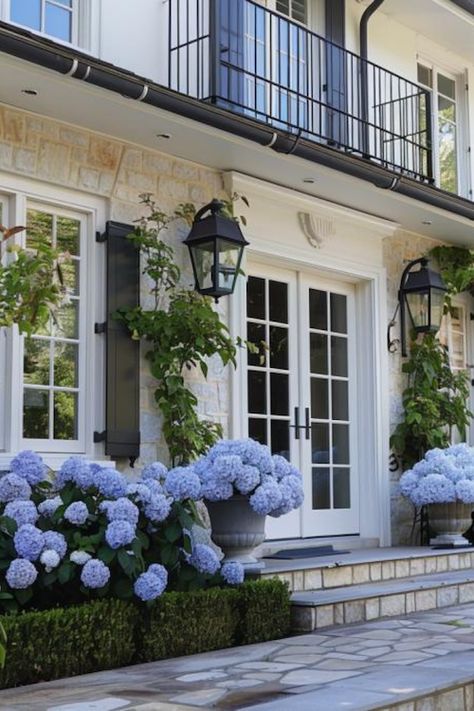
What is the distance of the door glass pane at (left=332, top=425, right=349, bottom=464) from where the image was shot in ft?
28.4

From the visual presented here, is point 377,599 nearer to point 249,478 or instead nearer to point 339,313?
point 249,478

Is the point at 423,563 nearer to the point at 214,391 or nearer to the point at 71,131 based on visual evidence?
the point at 214,391

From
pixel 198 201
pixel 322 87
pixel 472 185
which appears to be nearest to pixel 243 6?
pixel 322 87

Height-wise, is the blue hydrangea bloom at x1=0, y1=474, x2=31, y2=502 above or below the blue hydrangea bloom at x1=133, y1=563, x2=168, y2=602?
above

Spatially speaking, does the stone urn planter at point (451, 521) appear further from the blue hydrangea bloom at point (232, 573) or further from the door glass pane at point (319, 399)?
the blue hydrangea bloom at point (232, 573)

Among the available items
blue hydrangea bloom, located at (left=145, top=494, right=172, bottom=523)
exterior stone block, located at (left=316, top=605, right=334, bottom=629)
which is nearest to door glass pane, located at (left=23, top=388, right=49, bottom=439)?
blue hydrangea bloom, located at (left=145, top=494, right=172, bottom=523)

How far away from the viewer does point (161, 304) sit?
23.1ft

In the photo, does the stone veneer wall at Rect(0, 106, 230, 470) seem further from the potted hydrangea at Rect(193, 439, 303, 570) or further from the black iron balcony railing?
the potted hydrangea at Rect(193, 439, 303, 570)

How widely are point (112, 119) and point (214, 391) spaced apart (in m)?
2.06

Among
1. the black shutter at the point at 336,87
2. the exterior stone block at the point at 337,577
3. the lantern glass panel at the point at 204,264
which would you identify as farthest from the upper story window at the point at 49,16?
the exterior stone block at the point at 337,577

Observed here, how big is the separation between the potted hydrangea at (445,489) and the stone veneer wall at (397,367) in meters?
0.44

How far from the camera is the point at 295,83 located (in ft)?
28.0

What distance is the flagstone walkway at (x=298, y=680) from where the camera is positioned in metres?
3.95

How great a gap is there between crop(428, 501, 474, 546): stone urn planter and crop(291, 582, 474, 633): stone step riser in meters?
1.20
